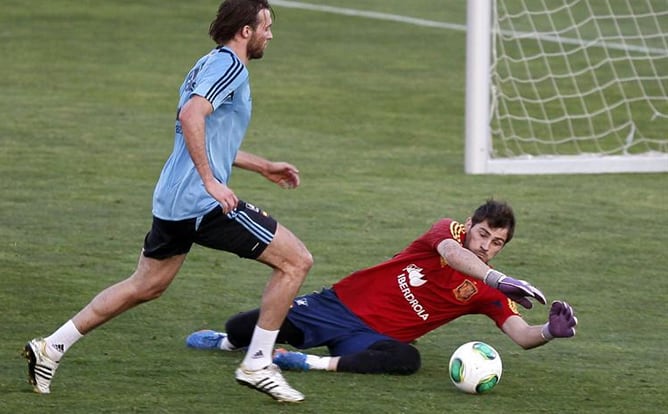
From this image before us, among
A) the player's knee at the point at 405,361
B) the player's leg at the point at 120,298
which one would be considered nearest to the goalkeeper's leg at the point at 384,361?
the player's knee at the point at 405,361

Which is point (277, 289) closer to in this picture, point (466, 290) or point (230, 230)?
point (230, 230)

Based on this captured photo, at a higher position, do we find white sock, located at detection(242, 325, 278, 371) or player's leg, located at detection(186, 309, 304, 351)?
white sock, located at detection(242, 325, 278, 371)

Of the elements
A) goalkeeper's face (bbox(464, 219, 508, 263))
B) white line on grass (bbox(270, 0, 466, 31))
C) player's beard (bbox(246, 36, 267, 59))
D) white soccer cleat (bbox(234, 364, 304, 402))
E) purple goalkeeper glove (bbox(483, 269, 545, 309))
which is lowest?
white soccer cleat (bbox(234, 364, 304, 402))

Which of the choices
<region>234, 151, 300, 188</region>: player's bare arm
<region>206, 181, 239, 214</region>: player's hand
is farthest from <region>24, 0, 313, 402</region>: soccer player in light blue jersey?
<region>234, 151, 300, 188</region>: player's bare arm

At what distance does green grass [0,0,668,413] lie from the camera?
21.0ft

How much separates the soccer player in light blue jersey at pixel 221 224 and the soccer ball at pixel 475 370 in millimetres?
758

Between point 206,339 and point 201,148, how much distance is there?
1.56 m

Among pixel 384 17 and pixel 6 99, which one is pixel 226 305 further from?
pixel 384 17

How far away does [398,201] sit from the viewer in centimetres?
1134

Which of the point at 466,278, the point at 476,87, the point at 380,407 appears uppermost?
the point at 476,87

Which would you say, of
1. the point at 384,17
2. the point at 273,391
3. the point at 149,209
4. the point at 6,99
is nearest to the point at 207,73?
the point at 273,391

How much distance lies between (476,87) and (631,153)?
2334 mm

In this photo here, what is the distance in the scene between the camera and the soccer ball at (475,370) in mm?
6270

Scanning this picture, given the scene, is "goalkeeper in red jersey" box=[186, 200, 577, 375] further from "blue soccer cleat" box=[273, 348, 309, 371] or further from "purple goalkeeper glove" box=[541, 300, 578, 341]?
"purple goalkeeper glove" box=[541, 300, 578, 341]
